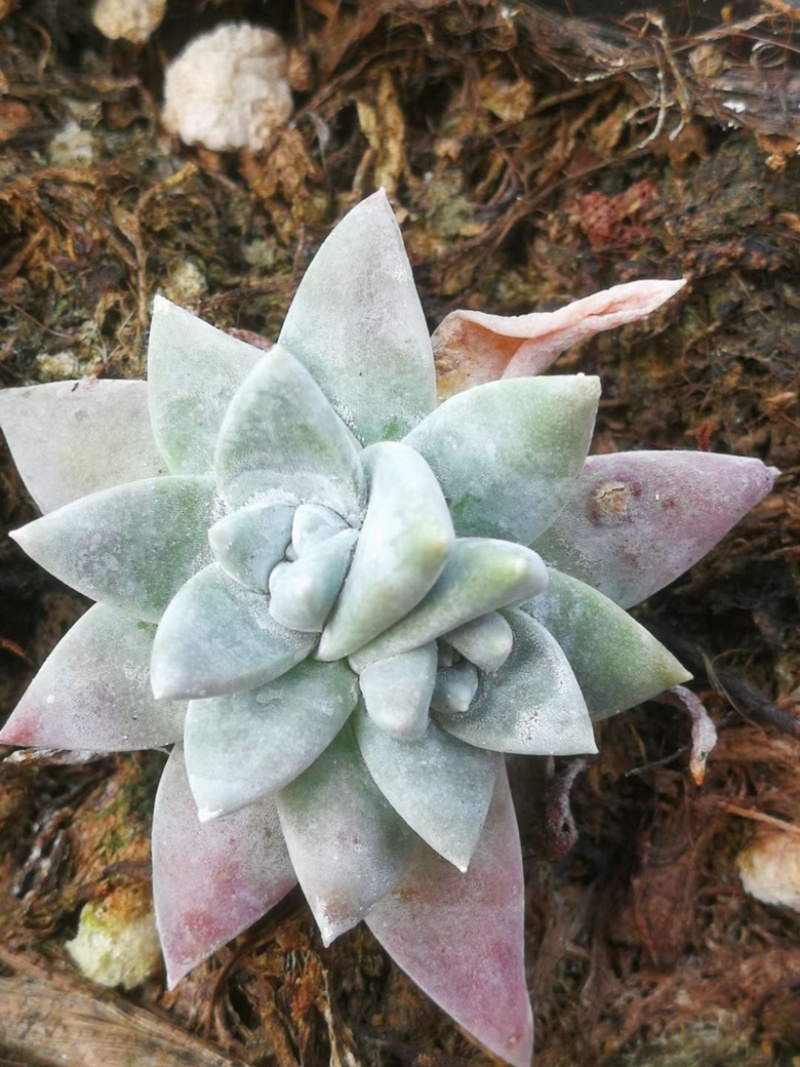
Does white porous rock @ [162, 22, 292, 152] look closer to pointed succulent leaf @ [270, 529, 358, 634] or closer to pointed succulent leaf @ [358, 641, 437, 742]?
pointed succulent leaf @ [270, 529, 358, 634]

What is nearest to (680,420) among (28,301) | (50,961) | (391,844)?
(391,844)

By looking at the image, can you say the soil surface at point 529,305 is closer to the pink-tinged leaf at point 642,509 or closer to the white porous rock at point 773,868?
the white porous rock at point 773,868

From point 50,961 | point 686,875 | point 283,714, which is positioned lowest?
point 686,875

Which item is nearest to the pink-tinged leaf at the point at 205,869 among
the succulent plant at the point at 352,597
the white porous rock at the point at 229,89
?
the succulent plant at the point at 352,597

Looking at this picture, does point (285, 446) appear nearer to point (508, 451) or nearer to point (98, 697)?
point (508, 451)

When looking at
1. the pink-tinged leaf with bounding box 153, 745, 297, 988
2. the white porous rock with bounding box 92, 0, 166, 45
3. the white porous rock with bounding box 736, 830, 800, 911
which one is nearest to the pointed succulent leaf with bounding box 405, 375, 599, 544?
the pink-tinged leaf with bounding box 153, 745, 297, 988

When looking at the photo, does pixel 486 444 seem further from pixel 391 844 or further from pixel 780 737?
pixel 780 737

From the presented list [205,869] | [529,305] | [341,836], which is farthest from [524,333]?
[205,869]
